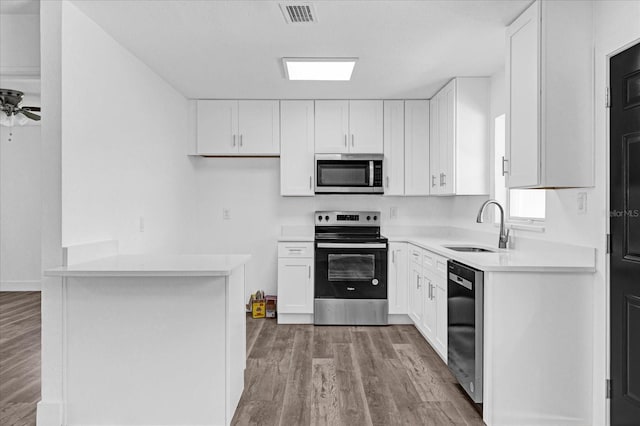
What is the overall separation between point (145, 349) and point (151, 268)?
0.46 metres

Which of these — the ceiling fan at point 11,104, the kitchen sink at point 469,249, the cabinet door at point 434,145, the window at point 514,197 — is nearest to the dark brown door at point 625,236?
the window at point 514,197

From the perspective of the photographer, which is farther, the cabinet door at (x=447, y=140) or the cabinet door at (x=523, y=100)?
the cabinet door at (x=447, y=140)

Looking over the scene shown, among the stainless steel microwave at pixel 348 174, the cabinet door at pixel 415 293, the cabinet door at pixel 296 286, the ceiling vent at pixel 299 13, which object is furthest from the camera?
the stainless steel microwave at pixel 348 174

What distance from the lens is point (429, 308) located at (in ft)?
12.9

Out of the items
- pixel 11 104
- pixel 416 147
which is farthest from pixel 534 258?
pixel 11 104

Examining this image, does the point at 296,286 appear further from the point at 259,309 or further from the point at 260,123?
the point at 260,123

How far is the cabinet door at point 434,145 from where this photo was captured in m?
4.76

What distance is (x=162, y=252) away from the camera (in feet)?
14.0

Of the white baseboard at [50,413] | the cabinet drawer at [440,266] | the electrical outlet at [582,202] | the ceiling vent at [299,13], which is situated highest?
the ceiling vent at [299,13]

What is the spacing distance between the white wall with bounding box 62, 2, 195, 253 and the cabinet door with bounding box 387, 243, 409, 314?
2.22 m

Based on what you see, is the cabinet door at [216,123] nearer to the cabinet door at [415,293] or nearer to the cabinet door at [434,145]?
the cabinet door at [434,145]

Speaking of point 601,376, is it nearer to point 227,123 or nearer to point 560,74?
point 560,74

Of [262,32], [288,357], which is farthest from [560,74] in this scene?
[288,357]

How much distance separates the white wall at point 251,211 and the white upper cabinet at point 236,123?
40cm
